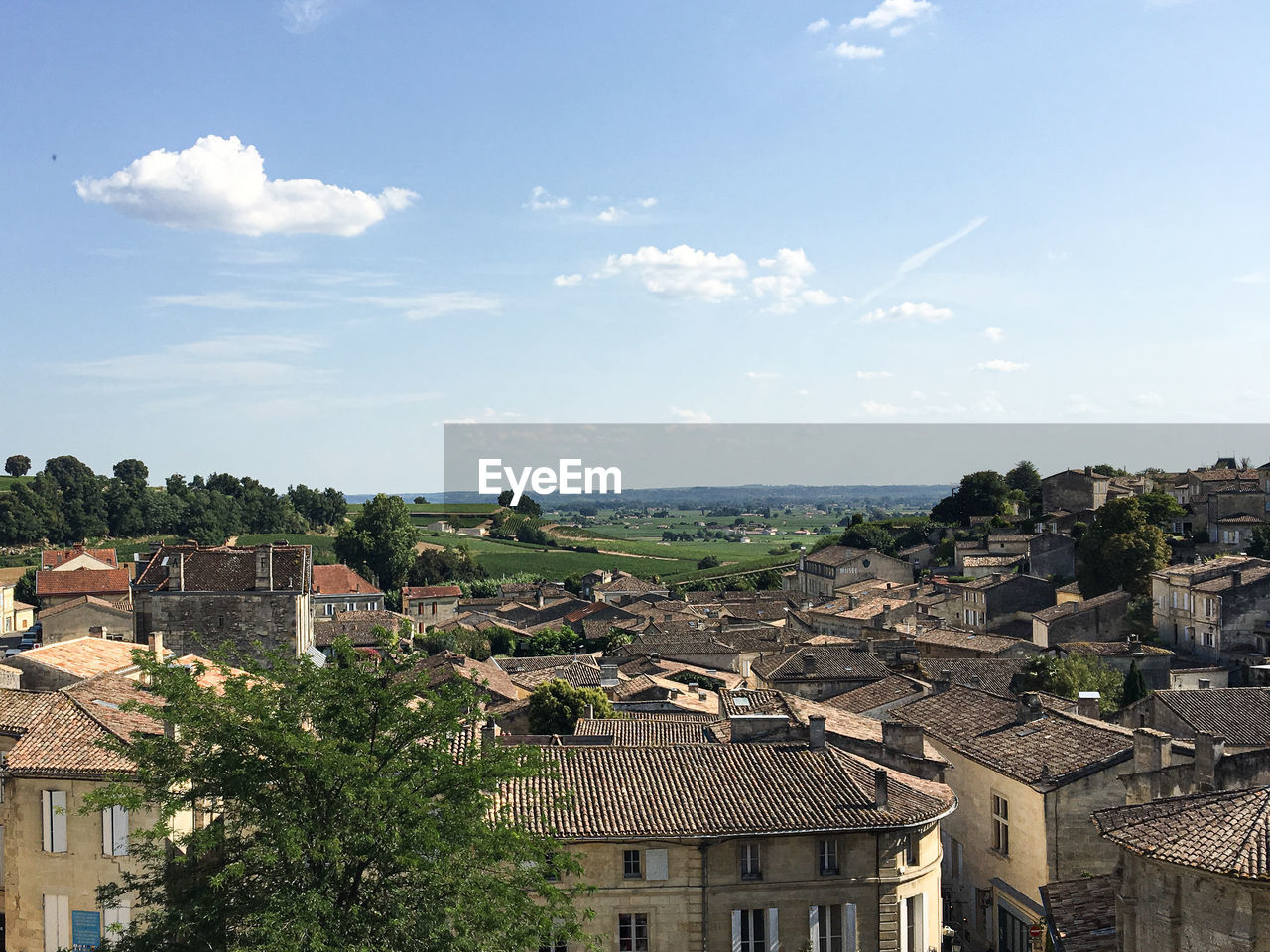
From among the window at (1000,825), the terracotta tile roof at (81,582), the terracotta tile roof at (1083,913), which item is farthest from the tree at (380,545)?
the terracotta tile roof at (1083,913)

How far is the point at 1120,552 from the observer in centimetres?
7275

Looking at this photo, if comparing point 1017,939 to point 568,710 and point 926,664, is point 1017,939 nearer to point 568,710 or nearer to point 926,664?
point 568,710

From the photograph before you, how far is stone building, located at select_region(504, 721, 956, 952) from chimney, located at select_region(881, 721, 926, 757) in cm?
575

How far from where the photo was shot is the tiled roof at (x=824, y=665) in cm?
5266

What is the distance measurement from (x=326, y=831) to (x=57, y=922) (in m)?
10.8

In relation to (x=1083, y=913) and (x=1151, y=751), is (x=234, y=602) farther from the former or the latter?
(x=1083, y=913)

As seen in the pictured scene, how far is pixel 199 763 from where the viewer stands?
16.6 m

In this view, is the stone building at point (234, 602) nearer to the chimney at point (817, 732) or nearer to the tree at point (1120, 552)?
the chimney at point (817, 732)

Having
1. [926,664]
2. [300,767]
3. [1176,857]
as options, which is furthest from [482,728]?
[926,664]

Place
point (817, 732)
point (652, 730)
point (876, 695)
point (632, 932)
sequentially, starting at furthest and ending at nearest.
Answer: point (876, 695) < point (652, 730) < point (817, 732) < point (632, 932)

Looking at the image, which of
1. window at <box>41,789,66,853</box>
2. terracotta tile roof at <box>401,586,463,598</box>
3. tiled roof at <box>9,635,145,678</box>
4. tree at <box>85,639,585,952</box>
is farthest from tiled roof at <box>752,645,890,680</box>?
terracotta tile roof at <box>401,586,463,598</box>

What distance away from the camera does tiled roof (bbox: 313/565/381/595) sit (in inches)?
3962

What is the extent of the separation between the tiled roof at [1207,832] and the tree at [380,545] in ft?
359

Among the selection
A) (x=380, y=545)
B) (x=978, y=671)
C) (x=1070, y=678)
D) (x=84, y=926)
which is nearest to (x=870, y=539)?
(x=380, y=545)
